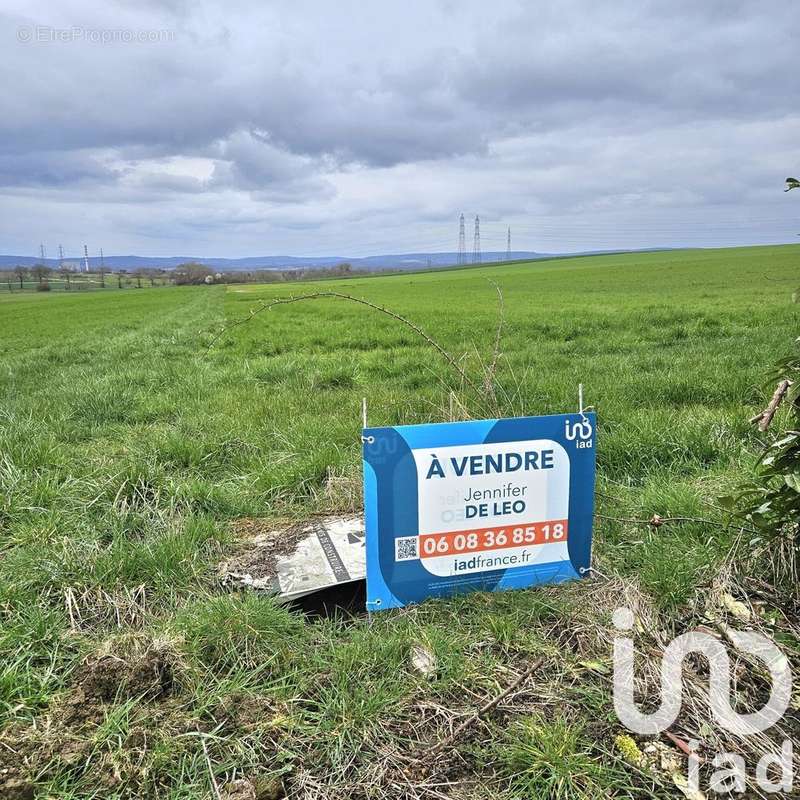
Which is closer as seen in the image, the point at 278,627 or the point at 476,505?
the point at 278,627

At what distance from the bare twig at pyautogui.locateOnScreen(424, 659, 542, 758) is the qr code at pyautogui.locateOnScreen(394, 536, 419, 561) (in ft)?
2.22

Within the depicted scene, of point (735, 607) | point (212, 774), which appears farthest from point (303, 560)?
point (735, 607)

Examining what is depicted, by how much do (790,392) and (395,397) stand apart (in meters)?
4.23

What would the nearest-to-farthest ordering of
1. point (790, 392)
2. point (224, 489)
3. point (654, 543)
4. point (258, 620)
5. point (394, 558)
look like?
point (790, 392), point (258, 620), point (394, 558), point (654, 543), point (224, 489)

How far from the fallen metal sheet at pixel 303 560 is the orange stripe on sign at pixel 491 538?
0.48 meters

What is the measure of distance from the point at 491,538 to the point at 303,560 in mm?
1018

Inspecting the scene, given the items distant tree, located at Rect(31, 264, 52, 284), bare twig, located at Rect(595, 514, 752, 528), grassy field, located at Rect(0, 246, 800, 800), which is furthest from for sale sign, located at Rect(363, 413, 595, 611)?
distant tree, located at Rect(31, 264, 52, 284)

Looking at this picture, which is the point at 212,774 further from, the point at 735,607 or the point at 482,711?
the point at 735,607

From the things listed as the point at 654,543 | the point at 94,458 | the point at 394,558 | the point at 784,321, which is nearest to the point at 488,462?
the point at 394,558

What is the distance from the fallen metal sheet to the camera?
2924 mm

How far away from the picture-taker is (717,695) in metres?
2.17

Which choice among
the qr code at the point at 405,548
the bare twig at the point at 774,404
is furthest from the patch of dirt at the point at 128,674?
the bare twig at the point at 774,404

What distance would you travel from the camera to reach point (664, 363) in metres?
7.74

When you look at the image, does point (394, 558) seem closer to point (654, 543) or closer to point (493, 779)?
point (493, 779)
